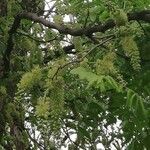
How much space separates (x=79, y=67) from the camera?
260 centimetres

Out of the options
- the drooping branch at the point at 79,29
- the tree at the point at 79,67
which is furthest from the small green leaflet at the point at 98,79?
the drooping branch at the point at 79,29

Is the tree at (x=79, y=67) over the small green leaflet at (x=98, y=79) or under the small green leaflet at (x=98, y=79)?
over

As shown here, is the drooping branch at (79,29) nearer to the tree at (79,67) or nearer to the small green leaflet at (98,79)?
the tree at (79,67)

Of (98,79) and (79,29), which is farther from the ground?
(79,29)

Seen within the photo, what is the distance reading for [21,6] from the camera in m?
4.82

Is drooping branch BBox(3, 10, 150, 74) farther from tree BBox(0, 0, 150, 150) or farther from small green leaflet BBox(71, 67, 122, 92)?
small green leaflet BBox(71, 67, 122, 92)

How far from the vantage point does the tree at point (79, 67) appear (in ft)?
8.26

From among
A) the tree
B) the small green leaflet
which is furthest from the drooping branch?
the small green leaflet

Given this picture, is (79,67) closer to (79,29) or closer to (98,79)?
(98,79)

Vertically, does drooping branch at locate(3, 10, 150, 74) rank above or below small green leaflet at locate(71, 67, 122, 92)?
above

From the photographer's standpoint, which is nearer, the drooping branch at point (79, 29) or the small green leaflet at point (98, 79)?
the small green leaflet at point (98, 79)

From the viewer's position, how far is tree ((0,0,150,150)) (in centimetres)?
252

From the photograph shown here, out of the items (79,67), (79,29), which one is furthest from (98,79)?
(79,29)

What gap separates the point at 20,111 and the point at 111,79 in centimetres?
238
